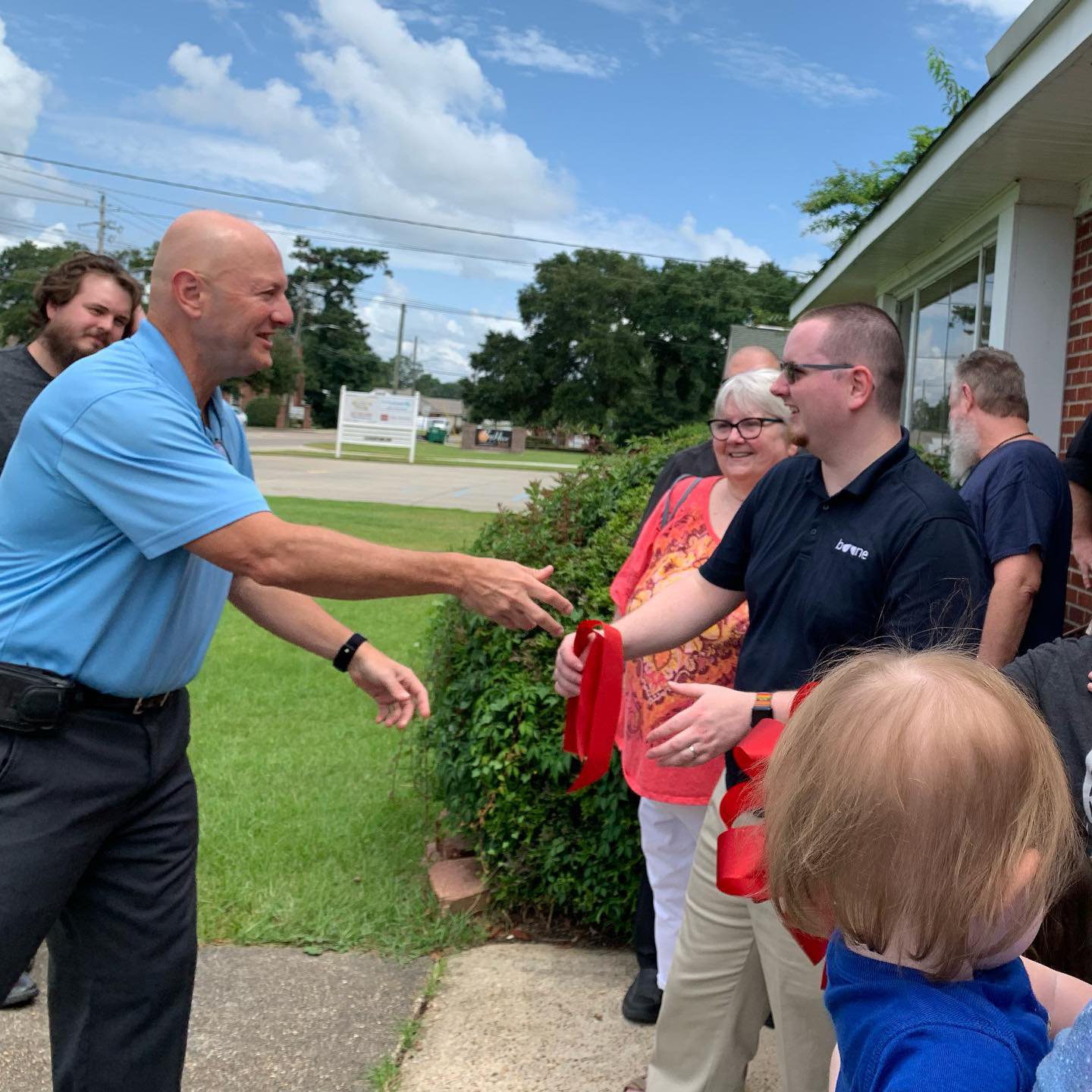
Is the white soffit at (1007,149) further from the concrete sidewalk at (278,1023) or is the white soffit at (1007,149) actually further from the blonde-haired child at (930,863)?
the concrete sidewalk at (278,1023)

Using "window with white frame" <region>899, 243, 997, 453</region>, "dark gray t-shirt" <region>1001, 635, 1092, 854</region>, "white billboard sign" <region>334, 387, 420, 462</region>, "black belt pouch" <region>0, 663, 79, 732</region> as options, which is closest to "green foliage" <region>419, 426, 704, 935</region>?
"black belt pouch" <region>0, 663, 79, 732</region>

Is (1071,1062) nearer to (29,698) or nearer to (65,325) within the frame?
(29,698)

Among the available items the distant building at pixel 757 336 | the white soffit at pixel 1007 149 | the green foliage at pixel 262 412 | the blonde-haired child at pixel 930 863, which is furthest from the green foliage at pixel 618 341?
the blonde-haired child at pixel 930 863

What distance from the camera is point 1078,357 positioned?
6090 millimetres

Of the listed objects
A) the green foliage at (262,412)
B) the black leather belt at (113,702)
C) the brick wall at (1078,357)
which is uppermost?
the green foliage at (262,412)

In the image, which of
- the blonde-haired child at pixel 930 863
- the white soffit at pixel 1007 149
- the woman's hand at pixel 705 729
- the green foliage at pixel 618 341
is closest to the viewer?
the blonde-haired child at pixel 930 863

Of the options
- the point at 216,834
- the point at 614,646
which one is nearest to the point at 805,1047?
the point at 614,646

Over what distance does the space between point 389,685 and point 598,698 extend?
0.54m

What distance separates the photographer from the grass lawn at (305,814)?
4.00m

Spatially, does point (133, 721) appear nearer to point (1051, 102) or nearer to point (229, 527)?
point (229, 527)

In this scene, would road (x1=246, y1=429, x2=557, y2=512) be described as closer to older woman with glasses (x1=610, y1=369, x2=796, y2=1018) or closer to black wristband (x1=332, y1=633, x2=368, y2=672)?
older woman with glasses (x1=610, y1=369, x2=796, y2=1018)

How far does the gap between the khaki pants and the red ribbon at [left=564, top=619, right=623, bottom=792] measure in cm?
31

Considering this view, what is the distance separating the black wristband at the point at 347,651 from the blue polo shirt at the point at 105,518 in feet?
1.85

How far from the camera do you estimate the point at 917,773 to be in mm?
1242
